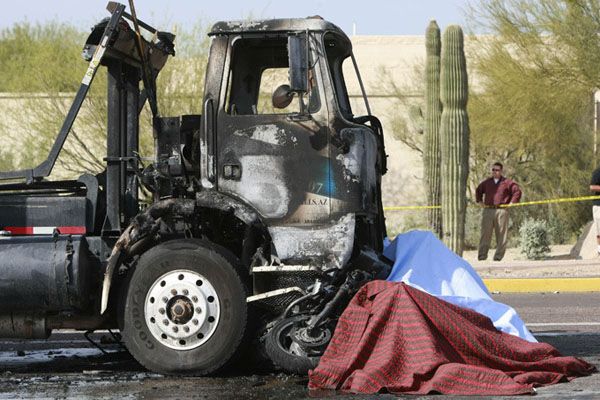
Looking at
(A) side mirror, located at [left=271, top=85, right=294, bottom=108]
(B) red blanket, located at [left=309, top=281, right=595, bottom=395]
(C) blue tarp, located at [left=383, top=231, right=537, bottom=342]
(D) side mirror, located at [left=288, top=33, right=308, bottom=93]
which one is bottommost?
(B) red blanket, located at [left=309, top=281, right=595, bottom=395]

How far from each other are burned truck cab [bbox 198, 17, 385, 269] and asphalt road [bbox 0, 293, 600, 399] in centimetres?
98

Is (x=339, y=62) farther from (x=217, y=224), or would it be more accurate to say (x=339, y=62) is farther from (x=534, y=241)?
(x=534, y=241)

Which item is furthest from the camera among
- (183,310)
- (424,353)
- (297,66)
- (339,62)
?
(339,62)

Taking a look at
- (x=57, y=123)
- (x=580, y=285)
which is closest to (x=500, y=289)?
(x=580, y=285)

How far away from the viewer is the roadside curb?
16359 mm

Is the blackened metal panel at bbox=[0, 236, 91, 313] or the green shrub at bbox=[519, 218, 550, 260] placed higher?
the blackened metal panel at bbox=[0, 236, 91, 313]

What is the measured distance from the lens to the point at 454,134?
21250 mm

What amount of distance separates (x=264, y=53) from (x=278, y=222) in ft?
4.64

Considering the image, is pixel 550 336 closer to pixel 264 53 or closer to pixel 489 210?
pixel 264 53

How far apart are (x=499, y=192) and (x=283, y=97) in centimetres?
1428

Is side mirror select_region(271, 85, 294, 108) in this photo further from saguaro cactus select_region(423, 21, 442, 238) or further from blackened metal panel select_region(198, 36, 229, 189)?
saguaro cactus select_region(423, 21, 442, 238)

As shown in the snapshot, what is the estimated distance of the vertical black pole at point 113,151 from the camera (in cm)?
902

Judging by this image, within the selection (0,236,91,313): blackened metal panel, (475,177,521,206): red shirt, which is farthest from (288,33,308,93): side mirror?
(475,177,521,206): red shirt

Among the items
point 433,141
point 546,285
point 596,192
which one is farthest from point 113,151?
point 433,141
